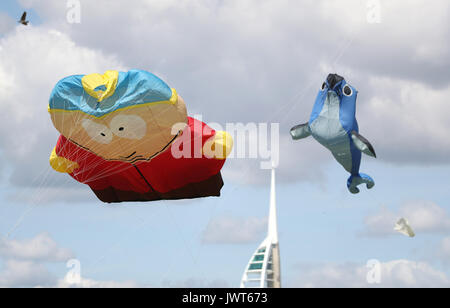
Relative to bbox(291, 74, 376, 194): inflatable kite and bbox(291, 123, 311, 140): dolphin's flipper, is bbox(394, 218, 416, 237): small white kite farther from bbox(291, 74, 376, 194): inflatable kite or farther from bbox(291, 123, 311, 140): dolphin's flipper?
bbox(291, 123, 311, 140): dolphin's flipper

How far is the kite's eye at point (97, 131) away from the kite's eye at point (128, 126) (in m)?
0.30

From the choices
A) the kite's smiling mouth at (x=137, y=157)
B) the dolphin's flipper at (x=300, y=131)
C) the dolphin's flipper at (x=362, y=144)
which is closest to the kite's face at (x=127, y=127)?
the kite's smiling mouth at (x=137, y=157)

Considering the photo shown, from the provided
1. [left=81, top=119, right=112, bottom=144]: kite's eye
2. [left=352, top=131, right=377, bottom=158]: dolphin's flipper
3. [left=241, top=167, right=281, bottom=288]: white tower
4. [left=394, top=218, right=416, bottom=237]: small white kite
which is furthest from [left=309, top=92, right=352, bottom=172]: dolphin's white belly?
[left=241, top=167, right=281, bottom=288]: white tower

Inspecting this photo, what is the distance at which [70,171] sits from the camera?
3547 centimetres

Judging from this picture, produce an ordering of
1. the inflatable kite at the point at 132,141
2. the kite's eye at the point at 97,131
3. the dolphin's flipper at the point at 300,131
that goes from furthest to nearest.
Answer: the kite's eye at the point at 97,131, the inflatable kite at the point at 132,141, the dolphin's flipper at the point at 300,131

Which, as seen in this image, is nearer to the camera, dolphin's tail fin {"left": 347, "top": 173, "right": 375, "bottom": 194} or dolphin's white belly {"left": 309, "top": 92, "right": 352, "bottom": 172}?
dolphin's white belly {"left": 309, "top": 92, "right": 352, "bottom": 172}

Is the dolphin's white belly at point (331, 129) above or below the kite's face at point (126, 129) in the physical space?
below

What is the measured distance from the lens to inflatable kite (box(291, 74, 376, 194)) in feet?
94.3

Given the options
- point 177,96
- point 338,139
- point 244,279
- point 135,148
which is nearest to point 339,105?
point 338,139

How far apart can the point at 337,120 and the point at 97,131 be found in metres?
8.94

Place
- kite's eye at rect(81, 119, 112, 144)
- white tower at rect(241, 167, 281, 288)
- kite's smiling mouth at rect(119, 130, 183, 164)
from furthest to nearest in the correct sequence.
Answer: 1. white tower at rect(241, 167, 281, 288)
2. kite's smiling mouth at rect(119, 130, 183, 164)
3. kite's eye at rect(81, 119, 112, 144)

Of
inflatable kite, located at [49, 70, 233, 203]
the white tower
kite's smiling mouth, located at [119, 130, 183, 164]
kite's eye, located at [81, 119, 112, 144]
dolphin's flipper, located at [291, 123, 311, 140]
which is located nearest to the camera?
dolphin's flipper, located at [291, 123, 311, 140]

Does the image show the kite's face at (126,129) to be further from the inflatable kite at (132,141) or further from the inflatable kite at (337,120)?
the inflatable kite at (337,120)

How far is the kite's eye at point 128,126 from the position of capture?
1186 inches
